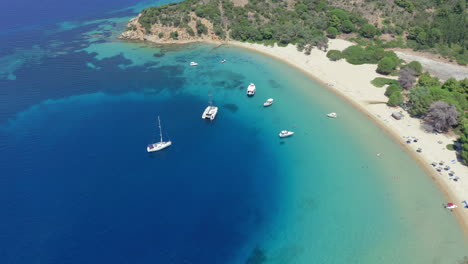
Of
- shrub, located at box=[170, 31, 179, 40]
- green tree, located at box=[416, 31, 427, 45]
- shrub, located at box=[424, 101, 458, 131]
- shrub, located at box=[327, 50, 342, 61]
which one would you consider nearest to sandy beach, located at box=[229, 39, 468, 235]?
shrub, located at box=[327, 50, 342, 61]

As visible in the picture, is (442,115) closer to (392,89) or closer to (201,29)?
(392,89)

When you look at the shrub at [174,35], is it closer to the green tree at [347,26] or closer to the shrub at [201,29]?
the shrub at [201,29]

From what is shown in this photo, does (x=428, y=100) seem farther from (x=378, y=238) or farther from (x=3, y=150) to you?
(x=3, y=150)

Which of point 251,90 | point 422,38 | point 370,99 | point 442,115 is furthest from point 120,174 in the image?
point 422,38

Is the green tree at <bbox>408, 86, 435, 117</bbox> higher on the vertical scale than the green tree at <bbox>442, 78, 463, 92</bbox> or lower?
lower

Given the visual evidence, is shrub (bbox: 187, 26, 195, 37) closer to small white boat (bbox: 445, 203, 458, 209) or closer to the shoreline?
the shoreline

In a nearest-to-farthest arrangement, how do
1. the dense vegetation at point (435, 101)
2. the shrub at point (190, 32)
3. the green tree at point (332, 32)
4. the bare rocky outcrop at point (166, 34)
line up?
1. the dense vegetation at point (435, 101)
2. the green tree at point (332, 32)
3. the bare rocky outcrop at point (166, 34)
4. the shrub at point (190, 32)

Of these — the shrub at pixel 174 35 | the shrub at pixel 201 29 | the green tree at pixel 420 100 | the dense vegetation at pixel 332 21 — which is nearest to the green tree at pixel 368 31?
the dense vegetation at pixel 332 21
